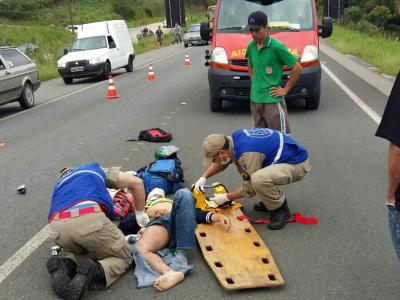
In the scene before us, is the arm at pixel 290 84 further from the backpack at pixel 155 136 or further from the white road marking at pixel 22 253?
the white road marking at pixel 22 253

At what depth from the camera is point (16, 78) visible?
42.7 ft

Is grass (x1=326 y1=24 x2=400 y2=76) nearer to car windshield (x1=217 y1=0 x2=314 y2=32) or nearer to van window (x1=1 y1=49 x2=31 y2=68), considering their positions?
car windshield (x1=217 y1=0 x2=314 y2=32)

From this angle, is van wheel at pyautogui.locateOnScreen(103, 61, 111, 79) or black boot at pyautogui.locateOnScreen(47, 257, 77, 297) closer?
black boot at pyautogui.locateOnScreen(47, 257, 77, 297)

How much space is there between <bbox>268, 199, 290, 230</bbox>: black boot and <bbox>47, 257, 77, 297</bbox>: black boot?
183 centimetres

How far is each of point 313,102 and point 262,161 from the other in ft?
19.5

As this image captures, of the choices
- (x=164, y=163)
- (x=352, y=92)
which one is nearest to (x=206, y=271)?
Answer: (x=164, y=163)

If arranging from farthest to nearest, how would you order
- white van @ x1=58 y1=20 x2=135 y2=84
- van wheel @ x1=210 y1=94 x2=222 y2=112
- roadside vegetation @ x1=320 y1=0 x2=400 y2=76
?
white van @ x1=58 y1=20 x2=135 y2=84 < roadside vegetation @ x1=320 y1=0 x2=400 y2=76 < van wheel @ x1=210 y1=94 x2=222 y2=112

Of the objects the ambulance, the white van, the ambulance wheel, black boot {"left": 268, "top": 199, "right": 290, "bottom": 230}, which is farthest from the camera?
the white van

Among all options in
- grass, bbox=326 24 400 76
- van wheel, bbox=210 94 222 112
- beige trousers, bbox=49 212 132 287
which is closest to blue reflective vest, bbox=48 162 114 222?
beige trousers, bbox=49 212 132 287

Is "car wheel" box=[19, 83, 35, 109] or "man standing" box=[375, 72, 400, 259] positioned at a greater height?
"man standing" box=[375, 72, 400, 259]

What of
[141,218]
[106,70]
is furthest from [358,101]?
[106,70]

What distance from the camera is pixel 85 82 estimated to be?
19734mm

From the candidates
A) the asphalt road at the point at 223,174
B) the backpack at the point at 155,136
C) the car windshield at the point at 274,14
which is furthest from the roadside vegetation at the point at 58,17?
the backpack at the point at 155,136

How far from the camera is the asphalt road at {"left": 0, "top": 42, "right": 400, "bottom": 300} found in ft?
12.3
